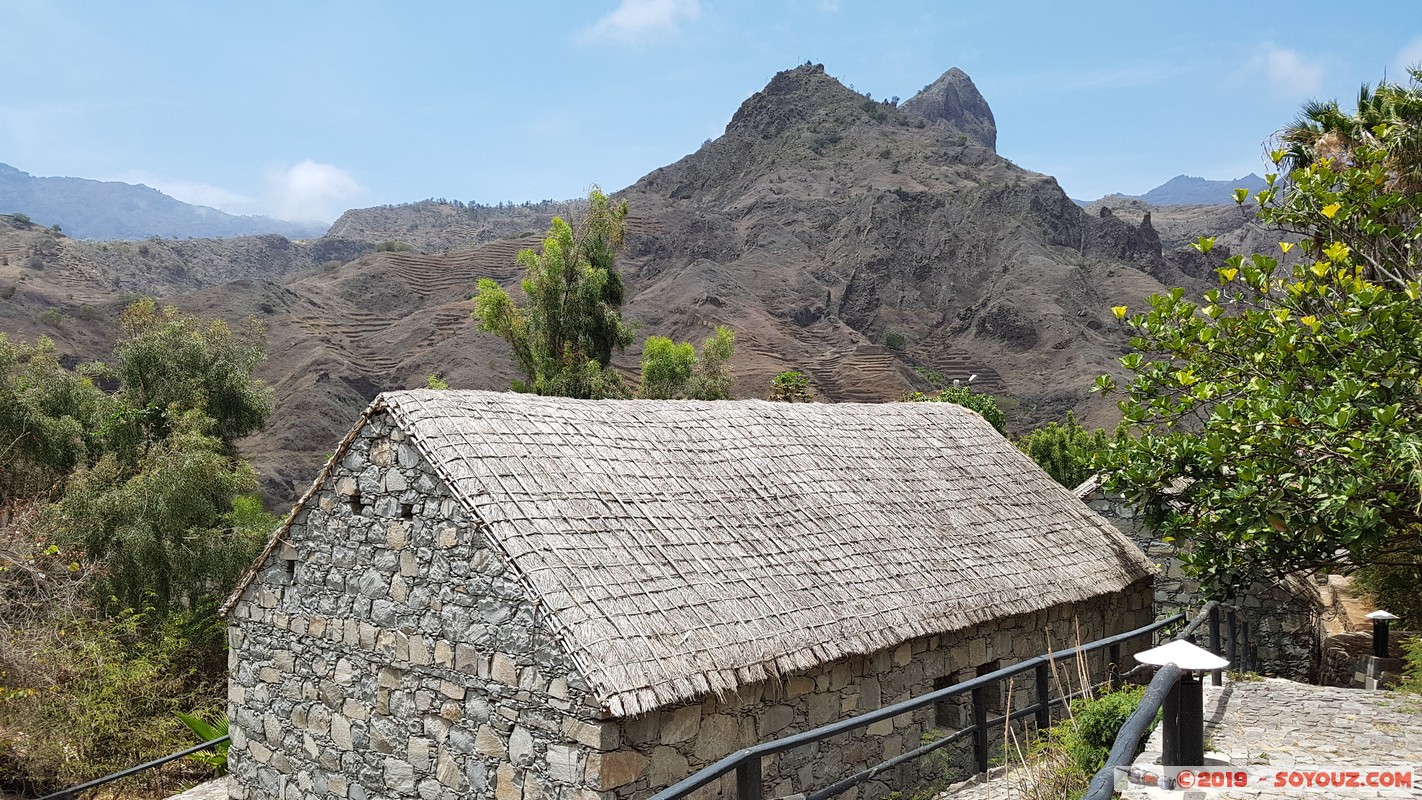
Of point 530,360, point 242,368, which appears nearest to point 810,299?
point 530,360

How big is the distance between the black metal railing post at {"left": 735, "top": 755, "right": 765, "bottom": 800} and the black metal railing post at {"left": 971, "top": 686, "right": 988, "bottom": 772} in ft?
9.98

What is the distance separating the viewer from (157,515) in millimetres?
17672

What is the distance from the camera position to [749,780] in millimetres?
5586

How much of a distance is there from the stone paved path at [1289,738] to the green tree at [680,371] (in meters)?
21.9

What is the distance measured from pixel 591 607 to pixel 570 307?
22425mm

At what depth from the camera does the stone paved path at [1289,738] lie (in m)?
6.86

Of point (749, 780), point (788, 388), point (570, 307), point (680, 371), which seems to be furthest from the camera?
point (788, 388)

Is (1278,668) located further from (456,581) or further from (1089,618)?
(456,581)

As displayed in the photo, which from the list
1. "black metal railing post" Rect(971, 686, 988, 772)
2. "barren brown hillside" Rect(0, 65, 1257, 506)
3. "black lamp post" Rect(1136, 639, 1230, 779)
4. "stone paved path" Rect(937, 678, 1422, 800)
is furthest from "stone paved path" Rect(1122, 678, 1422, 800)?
"barren brown hillside" Rect(0, 65, 1257, 506)

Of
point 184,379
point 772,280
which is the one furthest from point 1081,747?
point 772,280

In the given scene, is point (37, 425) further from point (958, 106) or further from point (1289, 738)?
point (958, 106)

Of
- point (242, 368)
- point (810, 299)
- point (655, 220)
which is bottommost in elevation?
point (242, 368)

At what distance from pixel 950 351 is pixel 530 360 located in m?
56.5

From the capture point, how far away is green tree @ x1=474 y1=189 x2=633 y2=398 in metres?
28.7
